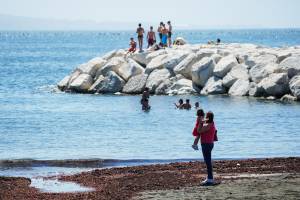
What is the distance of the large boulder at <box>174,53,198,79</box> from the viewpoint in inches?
2052

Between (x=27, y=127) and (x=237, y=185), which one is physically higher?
(x=237, y=185)

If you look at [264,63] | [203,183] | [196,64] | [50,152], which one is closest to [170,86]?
[196,64]

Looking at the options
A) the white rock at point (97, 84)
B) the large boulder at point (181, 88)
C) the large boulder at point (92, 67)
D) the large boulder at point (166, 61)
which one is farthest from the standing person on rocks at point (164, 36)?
the large boulder at point (181, 88)

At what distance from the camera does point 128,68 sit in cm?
5438

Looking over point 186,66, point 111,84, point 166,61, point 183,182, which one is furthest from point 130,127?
point 183,182

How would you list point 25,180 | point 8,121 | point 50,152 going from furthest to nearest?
point 8,121, point 50,152, point 25,180

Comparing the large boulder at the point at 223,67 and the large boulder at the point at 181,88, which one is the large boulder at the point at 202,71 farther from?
the large boulder at the point at 181,88

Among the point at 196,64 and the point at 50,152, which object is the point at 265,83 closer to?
the point at 196,64

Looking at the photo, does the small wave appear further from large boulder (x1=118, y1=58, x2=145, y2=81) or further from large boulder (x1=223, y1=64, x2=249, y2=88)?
large boulder (x1=118, y1=58, x2=145, y2=81)

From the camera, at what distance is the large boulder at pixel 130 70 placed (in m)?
53.8

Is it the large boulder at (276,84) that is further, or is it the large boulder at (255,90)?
the large boulder at (255,90)

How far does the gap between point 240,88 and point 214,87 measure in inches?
66.7

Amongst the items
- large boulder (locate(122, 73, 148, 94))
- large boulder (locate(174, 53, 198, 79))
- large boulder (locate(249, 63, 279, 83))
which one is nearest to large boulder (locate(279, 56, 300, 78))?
large boulder (locate(249, 63, 279, 83))

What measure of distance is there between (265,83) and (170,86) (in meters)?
6.80
